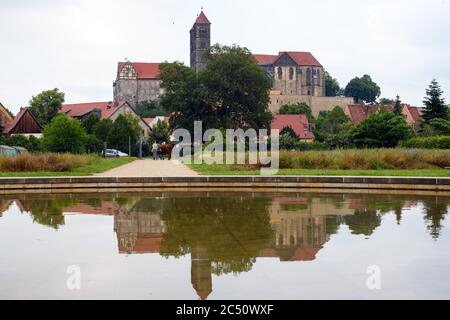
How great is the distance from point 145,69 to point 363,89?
5548cm

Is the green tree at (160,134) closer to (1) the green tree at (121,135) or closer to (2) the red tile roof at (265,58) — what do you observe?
(1) the green tree at (121,135)

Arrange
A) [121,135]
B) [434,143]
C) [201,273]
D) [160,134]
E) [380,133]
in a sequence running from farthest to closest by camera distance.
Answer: [160,134] → [121,135] → [380,133] → [434,143] → [201,273]

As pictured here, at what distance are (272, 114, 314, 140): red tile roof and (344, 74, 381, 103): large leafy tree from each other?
56.5 metres

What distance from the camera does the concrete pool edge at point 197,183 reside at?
17281mm

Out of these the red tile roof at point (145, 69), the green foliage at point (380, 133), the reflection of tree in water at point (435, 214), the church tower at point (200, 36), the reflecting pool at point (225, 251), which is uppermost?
the church tower at point (200, 36)

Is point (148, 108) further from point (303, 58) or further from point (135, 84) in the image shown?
point (303, 58)

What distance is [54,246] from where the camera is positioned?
7.92 m

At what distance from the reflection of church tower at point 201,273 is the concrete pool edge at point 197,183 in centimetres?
1036

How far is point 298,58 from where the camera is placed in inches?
5960

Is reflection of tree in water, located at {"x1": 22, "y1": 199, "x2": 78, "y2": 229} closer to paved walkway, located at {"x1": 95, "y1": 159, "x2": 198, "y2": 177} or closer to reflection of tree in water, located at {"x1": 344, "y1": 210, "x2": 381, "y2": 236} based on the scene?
reflection of tree in water, located at {"x1": 344, "y1": 210, "x2": 381, "y2": 236}

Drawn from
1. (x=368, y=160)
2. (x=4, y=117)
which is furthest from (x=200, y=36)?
(x=368, y=160)

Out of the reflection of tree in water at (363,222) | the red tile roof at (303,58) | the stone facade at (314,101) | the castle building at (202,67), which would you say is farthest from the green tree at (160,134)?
the red tile roof at (303,58)

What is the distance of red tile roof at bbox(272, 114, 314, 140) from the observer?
9188cm

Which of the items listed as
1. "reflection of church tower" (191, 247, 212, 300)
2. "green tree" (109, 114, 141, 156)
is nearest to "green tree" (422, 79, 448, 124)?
"green tree" (109, 114, 141, 156)
